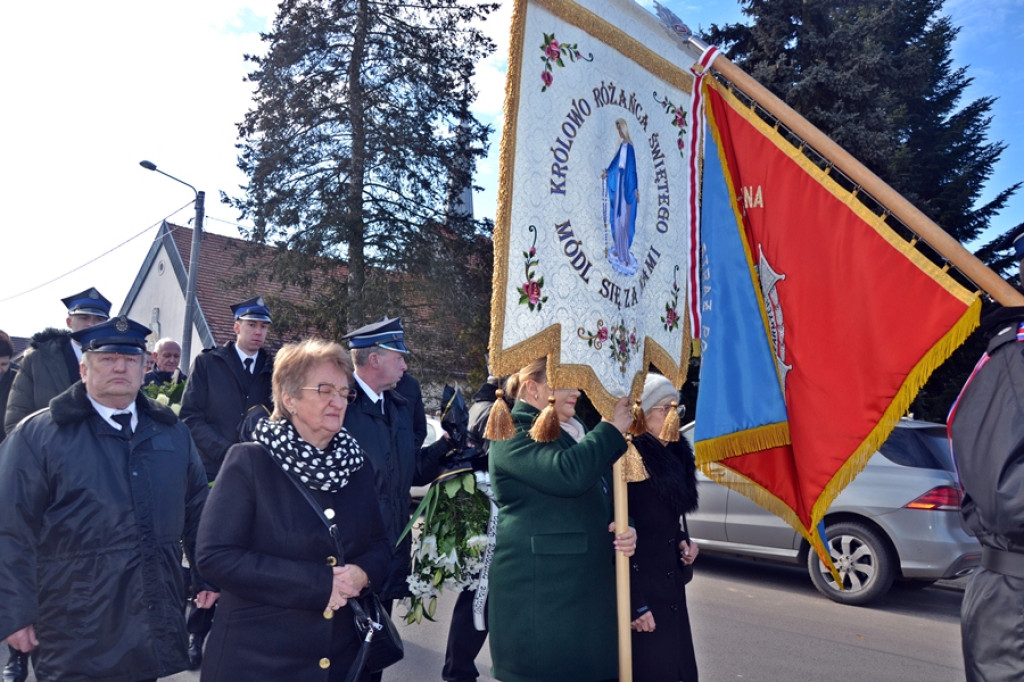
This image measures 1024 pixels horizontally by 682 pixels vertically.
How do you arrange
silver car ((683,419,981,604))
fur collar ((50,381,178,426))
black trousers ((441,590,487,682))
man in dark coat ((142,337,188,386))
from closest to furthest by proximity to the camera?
fur collar ((50,381,178,426)), black trousers ((441,590,487,682)), silver car ((683,419,981,604)), man in dark coat ((142,337,188,386))

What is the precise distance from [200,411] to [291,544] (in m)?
3.13

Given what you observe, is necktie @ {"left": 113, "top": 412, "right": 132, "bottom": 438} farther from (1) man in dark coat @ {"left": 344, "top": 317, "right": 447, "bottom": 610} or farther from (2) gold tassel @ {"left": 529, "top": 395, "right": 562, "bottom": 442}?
(2) gold tassel @ {"left": 529, "top": 395, "right": 562, "bottom": 442}

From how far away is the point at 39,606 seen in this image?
9.76ft

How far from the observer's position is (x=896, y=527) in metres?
7.27

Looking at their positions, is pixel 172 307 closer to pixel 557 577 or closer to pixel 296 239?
pixel 296 239

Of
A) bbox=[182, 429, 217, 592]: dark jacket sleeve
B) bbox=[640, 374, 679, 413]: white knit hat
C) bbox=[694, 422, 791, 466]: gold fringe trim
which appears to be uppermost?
bbox=[640, 374, 679, 413]: white knit hat

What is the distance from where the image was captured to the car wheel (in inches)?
289

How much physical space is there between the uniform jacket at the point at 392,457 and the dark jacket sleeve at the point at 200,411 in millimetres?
1424

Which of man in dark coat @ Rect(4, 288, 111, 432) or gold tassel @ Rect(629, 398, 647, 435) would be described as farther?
man in dark coat @ Rect(4, 288, 111, 432)

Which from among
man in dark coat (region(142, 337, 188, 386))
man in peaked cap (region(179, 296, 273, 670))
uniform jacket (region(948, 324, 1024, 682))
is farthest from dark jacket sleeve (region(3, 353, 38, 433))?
uniform jacket (region(948, 324, 1024, 682))

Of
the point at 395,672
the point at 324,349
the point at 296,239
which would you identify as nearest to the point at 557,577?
the point at 324,349

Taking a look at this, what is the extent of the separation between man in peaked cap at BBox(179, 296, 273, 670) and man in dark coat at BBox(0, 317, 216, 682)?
2015 mm

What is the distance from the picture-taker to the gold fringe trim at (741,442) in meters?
3.53

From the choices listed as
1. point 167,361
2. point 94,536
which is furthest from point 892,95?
point 94,536
